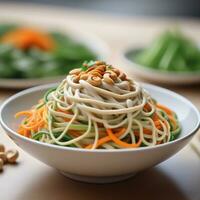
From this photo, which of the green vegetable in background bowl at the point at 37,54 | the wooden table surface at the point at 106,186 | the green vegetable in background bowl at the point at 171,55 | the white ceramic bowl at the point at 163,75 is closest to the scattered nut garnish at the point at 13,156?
the wooden table surface at the point at 106,186

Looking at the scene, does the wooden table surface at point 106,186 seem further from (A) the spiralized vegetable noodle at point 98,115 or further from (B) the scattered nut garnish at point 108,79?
(B) the scattered nut garnish at point 108,79

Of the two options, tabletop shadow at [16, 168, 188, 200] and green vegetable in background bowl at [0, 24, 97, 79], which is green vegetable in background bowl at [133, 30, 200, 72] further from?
tabletop shadow at [16, 168, 188, 200]

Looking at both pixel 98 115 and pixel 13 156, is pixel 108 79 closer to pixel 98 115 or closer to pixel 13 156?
pixel 98 115

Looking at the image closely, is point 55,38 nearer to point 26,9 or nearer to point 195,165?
point 26,9

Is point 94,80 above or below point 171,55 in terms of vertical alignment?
above

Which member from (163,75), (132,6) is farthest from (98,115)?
(132,6)

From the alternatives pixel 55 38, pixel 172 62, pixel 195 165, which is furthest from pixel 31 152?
pixel 55 38
